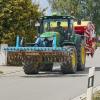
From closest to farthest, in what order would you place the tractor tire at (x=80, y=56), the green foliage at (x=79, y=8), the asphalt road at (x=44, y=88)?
the asphalt road at (x=44, y=88) < the tractor tire at (x=80, y=56) < the green foliage at (x=79, y=8)

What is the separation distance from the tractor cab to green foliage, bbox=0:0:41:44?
22.6 ft

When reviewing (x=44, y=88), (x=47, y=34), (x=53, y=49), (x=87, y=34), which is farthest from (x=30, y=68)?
(x=87, y=34)

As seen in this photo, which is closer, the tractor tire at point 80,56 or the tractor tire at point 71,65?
the tractor tire at point 71,65

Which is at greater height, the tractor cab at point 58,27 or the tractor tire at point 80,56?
the tractor cab at point 58,27

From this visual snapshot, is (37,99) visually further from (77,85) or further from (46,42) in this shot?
(46,42)

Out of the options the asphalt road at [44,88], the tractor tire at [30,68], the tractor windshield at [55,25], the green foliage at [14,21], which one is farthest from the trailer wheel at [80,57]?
the green foliage at [14,21]

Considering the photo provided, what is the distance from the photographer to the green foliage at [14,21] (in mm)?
32438

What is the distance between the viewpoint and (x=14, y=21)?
3312 centimetres

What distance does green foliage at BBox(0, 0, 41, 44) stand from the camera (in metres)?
32.4

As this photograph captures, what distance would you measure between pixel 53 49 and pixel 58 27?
10.5ft

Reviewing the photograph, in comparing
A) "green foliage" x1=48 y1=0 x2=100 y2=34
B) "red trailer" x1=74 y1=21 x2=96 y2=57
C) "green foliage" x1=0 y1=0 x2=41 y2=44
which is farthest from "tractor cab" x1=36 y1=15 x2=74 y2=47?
"green foliage" x1=48 y1=0 x2=100 y2=34

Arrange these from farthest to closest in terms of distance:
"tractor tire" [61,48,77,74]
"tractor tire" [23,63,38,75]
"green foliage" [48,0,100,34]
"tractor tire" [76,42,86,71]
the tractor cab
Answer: "green foliage" [48,0,100,34]
"tractor tire" [76,42,86,71]
the tractor cab
"tractor tire" [23,63,38,75]
"tractor tire" [61,48,77,74]

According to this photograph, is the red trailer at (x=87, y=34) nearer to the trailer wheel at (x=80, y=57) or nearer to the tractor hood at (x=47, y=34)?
the trailer wheel at (x=80, y=57)

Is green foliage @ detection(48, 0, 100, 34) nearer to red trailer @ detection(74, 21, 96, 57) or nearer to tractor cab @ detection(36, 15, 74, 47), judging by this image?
red trailer @ detection(74, 21, 96, 57)
